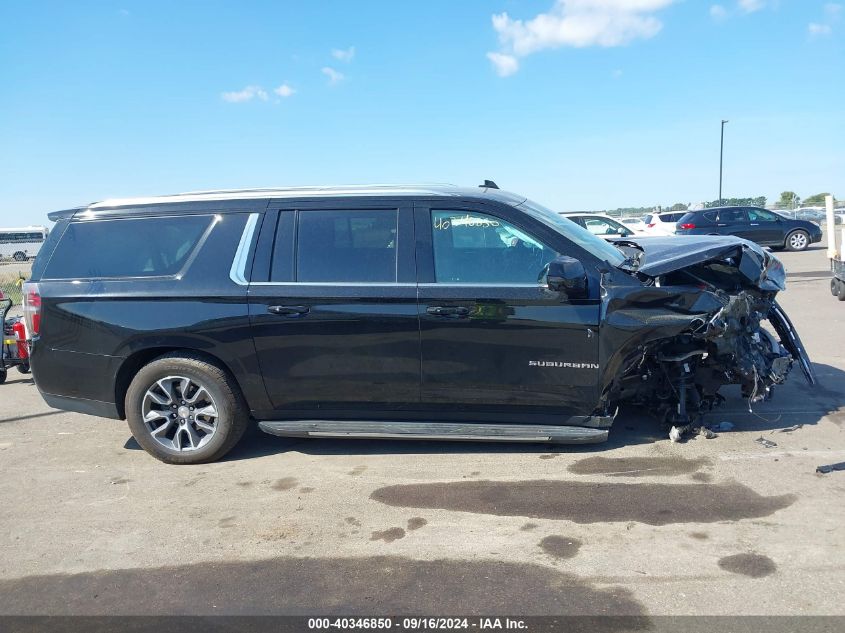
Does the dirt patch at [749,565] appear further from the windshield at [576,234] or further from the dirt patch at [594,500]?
the windshield at [576,234]

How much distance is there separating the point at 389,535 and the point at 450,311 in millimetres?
1530

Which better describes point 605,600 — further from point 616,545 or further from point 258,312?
point 258,312

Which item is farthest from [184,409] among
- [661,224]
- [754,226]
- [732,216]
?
[661,224]

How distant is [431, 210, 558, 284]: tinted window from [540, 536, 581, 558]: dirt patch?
→ 5.60 ft

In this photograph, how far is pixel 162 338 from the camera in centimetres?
469

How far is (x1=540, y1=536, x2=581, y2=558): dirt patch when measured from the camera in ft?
11.1

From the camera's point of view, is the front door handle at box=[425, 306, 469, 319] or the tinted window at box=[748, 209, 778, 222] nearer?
the front door handle at box=[425, 306, 469, 319]

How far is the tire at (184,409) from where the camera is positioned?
472 centimetres

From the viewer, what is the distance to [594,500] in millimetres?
3953

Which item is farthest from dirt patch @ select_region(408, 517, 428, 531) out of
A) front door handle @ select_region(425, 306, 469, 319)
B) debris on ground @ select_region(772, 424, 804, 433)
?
debris on ground @ select_region(772, 424, 804, 433)

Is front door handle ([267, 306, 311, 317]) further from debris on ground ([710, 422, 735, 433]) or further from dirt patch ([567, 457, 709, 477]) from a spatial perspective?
debris on ground ([710, 422, 735, 433])

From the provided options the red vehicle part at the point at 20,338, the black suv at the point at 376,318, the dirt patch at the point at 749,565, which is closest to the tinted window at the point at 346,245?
the black suv at the point at 376,318

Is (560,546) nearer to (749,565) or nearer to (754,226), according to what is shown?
(749,565)

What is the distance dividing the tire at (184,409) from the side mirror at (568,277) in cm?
Result: 245
